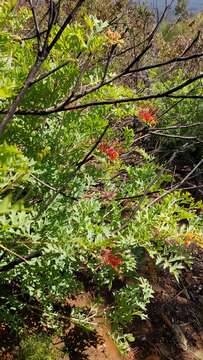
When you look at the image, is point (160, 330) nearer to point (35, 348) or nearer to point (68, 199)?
point (35, 348)

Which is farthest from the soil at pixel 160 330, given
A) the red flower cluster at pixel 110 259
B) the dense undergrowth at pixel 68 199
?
the red flower cluster at pixel 110 259

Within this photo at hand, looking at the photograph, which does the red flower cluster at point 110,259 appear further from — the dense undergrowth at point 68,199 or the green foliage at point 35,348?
the green foliage at point 35,348

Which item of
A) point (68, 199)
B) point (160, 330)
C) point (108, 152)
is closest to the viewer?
point (68, 199)

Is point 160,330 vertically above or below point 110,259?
below

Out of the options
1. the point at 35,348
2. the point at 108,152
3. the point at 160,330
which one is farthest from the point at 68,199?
the point at 160,330

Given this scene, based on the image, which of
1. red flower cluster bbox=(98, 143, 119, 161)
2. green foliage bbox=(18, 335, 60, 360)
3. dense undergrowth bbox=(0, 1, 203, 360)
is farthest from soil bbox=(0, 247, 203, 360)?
red flower cluster bbox=(98, 143, 119, 161)

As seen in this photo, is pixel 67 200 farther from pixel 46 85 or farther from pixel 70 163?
pixel 46 85

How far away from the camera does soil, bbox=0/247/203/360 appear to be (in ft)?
10.7

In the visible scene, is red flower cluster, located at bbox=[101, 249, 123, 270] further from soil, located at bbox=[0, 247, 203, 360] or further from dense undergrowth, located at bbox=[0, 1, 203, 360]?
soil, located at bbox=[0, 247, 203, 360]

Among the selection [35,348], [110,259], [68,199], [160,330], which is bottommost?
[160,330]

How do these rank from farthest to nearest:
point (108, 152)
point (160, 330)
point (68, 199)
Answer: point (160, 330) < point (108, 152) < point (68, 199)

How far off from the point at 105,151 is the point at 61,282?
2.61ft

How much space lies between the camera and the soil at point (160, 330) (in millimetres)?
3264

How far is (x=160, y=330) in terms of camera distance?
13.7 ft
